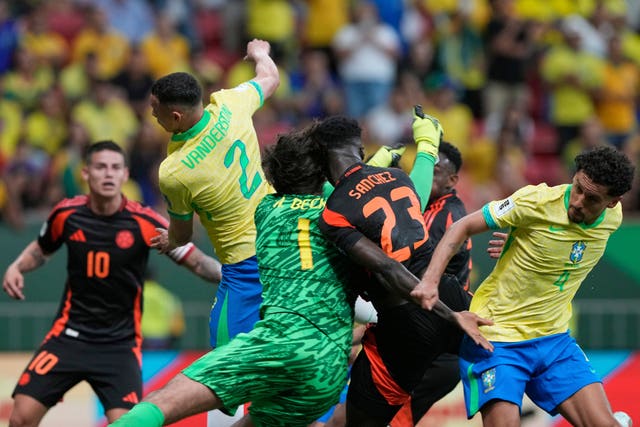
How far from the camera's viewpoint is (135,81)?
17.1m

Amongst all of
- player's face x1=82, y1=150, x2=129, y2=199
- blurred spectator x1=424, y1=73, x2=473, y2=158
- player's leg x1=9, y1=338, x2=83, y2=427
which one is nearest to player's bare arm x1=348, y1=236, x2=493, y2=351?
player's face x1=82, y1=150, x2=129, y2=199

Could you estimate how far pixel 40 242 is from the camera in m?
9.82

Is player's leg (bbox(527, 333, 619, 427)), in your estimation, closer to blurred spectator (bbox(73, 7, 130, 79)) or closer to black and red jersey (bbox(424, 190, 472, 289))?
black and red jersey (bbox(424, 190, 472, 289))

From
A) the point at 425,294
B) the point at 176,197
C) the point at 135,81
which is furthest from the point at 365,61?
the point at 425,294

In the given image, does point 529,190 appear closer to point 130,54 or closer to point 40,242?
point 40,242

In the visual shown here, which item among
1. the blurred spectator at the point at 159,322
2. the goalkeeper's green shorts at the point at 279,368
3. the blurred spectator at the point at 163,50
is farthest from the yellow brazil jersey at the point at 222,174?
the blurred spectator at the point at 163,50

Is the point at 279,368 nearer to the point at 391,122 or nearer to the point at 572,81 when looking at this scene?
the point at 391,122

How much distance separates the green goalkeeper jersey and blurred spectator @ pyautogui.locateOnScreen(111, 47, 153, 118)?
32.1 ft

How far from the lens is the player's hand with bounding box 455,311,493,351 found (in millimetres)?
7312

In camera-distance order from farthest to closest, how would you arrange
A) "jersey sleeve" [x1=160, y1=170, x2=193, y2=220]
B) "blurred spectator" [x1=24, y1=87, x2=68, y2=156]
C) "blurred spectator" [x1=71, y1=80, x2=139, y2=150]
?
"blurred spectator" [x1=24, y1=87, x2=68, y2=156] → "blurred spectator" [x1=71, y1=80, x2=139, y2=150] → "jersey sleeve" [x1=160, y1=170, x2=193, y2=220]

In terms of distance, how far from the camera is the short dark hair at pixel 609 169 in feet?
24.6

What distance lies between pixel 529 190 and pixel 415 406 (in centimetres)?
199

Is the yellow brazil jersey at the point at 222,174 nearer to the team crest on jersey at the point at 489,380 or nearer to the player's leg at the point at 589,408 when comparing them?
the team crest on jersey at the point at 489,380

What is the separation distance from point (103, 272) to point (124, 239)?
29cm
